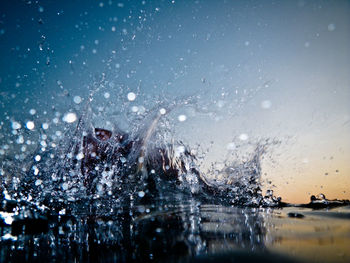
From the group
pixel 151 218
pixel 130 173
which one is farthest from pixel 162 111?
pixel 151 218

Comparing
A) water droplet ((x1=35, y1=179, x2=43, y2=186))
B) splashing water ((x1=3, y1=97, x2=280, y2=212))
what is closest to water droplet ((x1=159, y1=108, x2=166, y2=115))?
splashing water ((x1=3, y1=97, x2=280, y2=212))

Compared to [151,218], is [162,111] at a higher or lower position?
higher

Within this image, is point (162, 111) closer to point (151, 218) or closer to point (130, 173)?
point (130, 173)

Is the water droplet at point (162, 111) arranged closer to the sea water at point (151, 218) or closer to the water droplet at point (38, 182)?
the sea water at point (151, 218)

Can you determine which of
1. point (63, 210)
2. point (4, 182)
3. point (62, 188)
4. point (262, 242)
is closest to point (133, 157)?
point (62, 188)

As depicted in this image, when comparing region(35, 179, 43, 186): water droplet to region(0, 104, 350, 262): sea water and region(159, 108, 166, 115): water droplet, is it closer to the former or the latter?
region(0, 104, 350, 262): sea water

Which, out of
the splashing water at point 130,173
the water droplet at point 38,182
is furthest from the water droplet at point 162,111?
the water droplet at point 38,182

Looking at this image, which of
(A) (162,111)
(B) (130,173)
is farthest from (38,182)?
(A) (162,111)

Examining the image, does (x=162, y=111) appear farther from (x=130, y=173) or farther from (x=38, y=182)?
(x=38, y=182)

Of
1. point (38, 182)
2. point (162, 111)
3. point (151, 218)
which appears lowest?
point (151, 218)

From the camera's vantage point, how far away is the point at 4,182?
5539 millimetres

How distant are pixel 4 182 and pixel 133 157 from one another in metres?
3.48

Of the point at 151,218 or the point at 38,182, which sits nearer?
the point at 151,218

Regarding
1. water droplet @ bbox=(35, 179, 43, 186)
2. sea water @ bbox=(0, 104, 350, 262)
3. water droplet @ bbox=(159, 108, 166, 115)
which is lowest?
sea water @ bbox=(0, 104, 350, 262)
